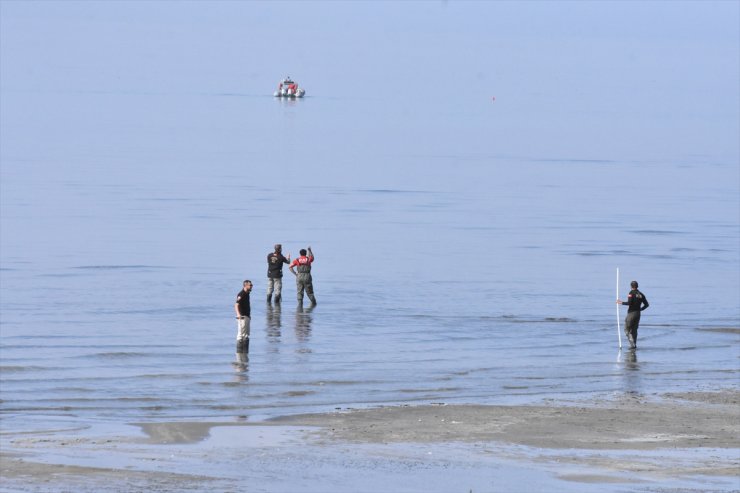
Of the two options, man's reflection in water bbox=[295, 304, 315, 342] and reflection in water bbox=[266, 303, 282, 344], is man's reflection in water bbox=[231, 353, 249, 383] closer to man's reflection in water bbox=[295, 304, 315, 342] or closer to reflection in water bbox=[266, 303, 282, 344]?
reflection in water bbox=[266, 303, 282, 344]

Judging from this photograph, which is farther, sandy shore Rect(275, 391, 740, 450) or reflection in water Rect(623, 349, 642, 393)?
reflection in water Rect(623, 349, 642, 393)

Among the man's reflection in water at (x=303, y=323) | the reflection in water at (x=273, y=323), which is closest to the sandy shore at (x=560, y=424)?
the reflection in water at (x=273, y=323)

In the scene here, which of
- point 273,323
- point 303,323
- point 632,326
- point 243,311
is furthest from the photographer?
point 303,323

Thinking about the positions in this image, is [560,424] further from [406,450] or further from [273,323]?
[273,323]

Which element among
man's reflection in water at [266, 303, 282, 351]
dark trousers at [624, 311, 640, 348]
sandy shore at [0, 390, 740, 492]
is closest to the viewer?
sandy shore at [0, 390, 740, 492]

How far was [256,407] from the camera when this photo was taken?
22.7 m

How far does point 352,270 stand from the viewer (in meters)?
42.3

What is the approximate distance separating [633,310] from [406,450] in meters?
10.8

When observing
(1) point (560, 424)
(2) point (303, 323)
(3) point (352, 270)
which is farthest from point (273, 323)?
(1) point (560, 424)

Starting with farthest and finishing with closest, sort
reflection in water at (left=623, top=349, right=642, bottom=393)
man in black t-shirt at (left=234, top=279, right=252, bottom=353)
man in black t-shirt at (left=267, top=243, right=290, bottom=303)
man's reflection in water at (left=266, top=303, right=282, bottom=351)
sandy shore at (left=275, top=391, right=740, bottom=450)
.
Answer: man in black t-shirt at (left=267, top=243, right=290, bottom=303) < man's reflection in water at (left=266, top=303, right=282, bottom=351) < man in black t-shirt at (left=234, top=279, right=252, bottom=353) < reflection in water at (left=623, top=349, right=642, bottom=393) < sandy shore at (left=275, top=391, right=740, bottom=450)

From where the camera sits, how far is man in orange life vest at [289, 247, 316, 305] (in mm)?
33344

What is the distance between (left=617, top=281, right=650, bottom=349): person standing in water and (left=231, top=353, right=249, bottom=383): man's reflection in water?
726 cm

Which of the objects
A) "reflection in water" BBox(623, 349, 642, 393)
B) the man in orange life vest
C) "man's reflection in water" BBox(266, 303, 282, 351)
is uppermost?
the man in orange life vest

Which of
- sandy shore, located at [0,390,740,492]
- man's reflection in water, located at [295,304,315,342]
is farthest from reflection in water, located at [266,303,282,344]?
sandy shore, located at [0,390,740,492]
